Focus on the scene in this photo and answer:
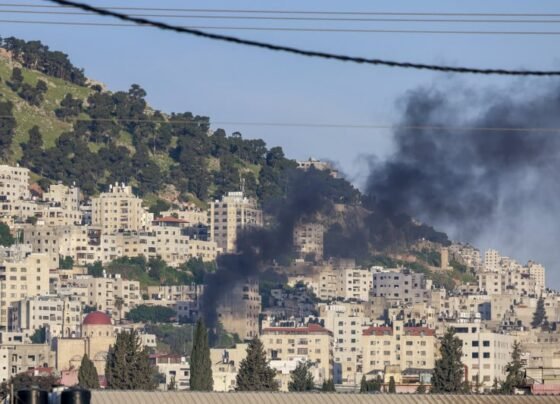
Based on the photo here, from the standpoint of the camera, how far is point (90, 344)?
16788 cm

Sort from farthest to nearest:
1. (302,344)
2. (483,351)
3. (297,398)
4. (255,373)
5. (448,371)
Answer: (302,344), (483,351), (255,373), (448,371), (297,398)

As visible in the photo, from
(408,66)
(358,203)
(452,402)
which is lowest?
(452,402)

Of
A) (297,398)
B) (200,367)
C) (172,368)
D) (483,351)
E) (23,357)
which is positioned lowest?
(297,398)

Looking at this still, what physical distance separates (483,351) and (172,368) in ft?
78.4

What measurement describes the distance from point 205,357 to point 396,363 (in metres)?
70.7

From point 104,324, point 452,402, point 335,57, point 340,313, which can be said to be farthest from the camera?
point 340,313

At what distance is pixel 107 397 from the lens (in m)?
53.2

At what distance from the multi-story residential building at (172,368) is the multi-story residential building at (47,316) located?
2797 cm

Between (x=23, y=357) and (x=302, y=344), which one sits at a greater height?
(x=302, y=344)

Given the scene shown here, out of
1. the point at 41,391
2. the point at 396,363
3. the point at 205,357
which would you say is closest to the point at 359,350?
the point at 396,363

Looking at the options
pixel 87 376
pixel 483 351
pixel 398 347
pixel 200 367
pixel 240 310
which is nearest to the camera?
pixel 87 376

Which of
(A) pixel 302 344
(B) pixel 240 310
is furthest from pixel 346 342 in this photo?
(B) pixel 240 310

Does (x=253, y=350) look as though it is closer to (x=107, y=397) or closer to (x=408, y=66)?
(x=107, y=397)

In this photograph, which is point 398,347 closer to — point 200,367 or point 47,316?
point 47,316
